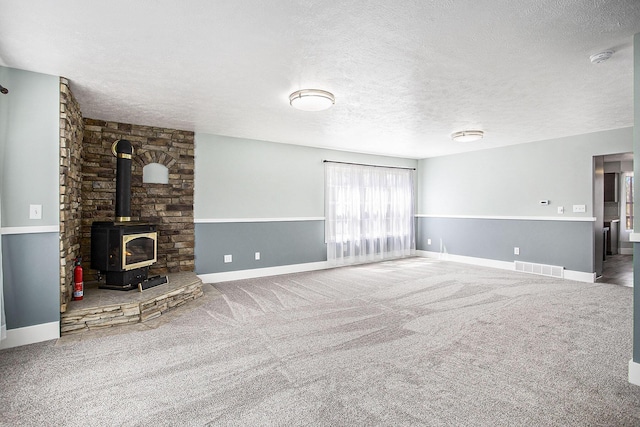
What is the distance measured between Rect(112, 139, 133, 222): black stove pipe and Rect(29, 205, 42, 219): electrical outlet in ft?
3.80

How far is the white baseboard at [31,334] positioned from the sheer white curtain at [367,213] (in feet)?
14.4

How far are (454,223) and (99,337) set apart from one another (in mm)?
6718

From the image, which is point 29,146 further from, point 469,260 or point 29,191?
point 469,260

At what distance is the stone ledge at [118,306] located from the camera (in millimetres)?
3229

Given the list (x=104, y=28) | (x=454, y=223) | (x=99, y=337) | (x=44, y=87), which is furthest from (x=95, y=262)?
(x=454, y=223)

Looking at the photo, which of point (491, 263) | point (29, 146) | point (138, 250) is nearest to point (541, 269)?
point (491, 263)

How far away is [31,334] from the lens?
2977 mm

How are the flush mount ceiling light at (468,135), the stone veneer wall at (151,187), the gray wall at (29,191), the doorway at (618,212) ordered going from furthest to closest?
the doorway at (618,212)
the flush mount ceiling light at (468,135)
the stone veneer wall at (151,187)
the gray wall at (29,191)

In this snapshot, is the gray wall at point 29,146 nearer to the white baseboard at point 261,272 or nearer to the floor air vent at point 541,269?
the white baseboard at point 261,272

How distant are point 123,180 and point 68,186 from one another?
86 cm

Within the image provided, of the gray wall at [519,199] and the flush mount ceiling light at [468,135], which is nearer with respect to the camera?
the flush mount ceiling light at [468,135]

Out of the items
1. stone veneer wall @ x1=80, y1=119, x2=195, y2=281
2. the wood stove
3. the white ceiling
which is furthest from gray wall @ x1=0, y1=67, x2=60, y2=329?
stone veneer wall @ x1=80, y1=119, x2=195, y2=281

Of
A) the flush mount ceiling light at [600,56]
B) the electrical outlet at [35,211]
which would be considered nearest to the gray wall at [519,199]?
the flush mount ceiling light at [600,56]

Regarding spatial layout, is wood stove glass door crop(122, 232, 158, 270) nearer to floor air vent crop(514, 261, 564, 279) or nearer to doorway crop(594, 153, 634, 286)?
floor air vent crop(514, 261, 564, 279)
